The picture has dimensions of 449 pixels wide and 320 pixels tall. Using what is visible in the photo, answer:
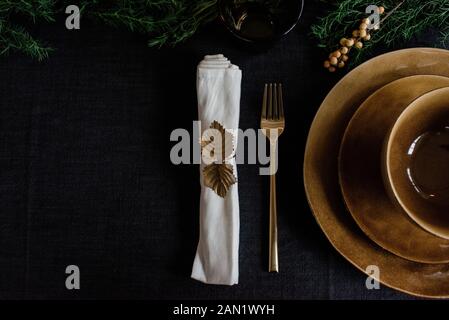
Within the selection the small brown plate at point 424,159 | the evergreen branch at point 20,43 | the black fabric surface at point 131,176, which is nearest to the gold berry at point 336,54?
the black fabric surface at point 131,176

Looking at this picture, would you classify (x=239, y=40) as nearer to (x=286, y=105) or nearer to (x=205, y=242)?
(x=286, y=105)

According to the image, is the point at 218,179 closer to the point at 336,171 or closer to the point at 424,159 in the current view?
the point at 336,171

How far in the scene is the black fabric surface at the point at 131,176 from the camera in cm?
62

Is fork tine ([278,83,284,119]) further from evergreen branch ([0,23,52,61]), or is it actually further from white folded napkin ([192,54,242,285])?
evergreen branch ([0,23,52,61])

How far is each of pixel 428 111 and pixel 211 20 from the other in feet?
0.97

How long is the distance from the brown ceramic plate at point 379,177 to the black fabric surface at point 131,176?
0.23 feet

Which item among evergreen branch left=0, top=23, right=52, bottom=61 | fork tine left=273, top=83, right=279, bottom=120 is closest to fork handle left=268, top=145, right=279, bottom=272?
fork tine left=273, top=83, right=279, bottom=120

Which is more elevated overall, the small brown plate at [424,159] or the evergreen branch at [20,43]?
the evergreen branch at [20,43]

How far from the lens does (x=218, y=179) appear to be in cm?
61

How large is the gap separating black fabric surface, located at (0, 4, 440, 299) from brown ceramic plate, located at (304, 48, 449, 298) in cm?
4

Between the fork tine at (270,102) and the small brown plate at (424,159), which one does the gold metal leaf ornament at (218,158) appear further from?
the small brown plate at (424,159)

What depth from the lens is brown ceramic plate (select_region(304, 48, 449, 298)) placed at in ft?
1.88

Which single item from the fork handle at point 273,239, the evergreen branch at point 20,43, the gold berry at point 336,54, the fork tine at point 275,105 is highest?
the evergreen branch at point 20,43

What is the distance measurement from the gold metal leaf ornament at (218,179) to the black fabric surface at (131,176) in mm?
26
